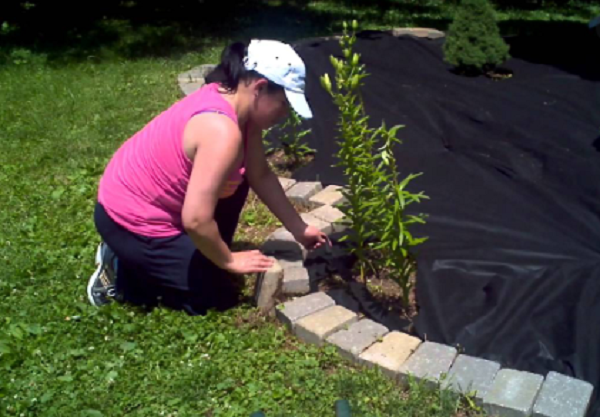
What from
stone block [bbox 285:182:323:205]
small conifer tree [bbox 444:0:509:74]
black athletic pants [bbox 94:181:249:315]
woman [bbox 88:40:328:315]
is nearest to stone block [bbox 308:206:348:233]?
stone block [bbox 285:182:323:205]

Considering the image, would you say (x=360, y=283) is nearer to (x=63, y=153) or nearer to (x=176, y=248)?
(x=176, y=248)

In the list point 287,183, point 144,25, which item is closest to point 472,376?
point 287,183

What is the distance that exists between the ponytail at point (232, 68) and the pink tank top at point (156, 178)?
56 mm

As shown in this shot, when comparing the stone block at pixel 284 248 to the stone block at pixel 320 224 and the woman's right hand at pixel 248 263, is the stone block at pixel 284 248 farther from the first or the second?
the woman's right hand at pixel 248 263

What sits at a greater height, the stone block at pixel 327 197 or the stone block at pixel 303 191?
the stone block at pixel 327 197

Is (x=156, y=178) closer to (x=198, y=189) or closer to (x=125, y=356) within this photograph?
(x=198, y=189)

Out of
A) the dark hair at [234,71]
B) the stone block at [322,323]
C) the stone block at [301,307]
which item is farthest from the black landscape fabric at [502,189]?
the dark hair at [234,71]

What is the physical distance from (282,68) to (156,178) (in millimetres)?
734

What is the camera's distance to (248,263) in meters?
2.99

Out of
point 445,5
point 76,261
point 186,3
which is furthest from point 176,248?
point 445,5

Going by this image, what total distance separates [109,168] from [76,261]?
24.0 inches

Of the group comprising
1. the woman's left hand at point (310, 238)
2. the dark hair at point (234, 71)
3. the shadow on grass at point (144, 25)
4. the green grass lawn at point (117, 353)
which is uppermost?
the dark hair at point (234, 71)

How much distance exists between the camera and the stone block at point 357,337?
9.34 ft

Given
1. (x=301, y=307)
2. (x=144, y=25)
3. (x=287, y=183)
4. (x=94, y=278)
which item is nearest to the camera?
Answer: (x=301, y=307)
